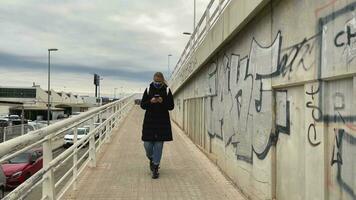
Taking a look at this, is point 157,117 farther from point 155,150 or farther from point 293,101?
point 293,101

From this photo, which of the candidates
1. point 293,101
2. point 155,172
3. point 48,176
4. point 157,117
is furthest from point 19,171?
point 293,101

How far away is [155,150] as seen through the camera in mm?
8945

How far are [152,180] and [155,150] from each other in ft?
1.81

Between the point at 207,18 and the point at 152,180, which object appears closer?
the point at 152,180

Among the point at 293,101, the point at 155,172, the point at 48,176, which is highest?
the point at 293,101

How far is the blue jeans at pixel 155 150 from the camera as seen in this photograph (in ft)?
29.3

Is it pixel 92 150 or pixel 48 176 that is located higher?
pixel 48 176

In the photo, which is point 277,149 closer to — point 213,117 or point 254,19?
point 254,19

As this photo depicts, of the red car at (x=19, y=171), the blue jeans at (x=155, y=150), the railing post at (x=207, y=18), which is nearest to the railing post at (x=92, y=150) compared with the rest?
the blue jeans at (x=155, y=150)

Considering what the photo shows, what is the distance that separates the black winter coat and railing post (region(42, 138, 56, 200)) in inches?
142

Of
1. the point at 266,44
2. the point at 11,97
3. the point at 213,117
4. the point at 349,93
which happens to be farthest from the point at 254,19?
the point at 11,97

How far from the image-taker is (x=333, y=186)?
450 centimetres

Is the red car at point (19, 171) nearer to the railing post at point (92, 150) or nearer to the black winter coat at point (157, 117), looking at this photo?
the railing post at point (92, 150)

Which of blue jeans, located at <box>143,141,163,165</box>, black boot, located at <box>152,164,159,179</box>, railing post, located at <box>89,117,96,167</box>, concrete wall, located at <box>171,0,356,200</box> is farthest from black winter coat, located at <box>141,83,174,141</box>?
railing post, located at <box>89,117,96,167</box>
